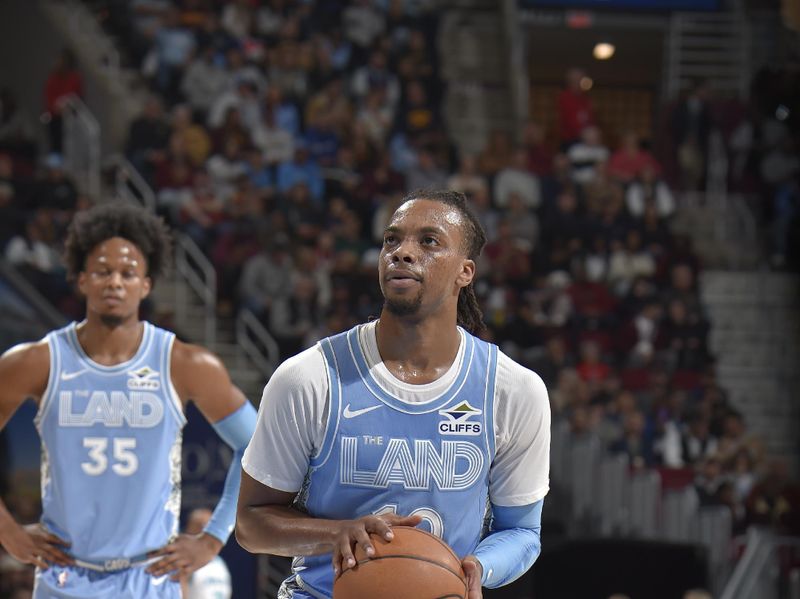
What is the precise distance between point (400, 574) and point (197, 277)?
32.0 feet

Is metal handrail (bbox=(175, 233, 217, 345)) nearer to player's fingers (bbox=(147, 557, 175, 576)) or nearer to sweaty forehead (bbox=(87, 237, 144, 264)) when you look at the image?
sweaty forehead (bbox=(87, 237, 144, 264))

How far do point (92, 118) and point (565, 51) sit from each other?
7879 mm

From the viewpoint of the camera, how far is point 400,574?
3344mm

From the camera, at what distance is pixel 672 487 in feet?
38.3

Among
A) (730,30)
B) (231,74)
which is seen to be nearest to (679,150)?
(730,30)

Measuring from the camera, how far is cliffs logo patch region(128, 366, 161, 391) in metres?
5.47

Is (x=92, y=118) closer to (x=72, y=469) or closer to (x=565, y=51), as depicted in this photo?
(x=565, y=51)

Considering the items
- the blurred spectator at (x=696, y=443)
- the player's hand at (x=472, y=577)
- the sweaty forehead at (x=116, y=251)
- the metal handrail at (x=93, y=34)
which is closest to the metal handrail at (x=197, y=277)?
the metal handrail at (x=93, y=34)

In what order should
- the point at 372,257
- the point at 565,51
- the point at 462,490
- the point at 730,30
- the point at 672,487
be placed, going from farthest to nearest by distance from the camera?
the point at 565,51 → the point at 730,30 → the point at 372,257 → the point at 672,487 → the point at 462,490

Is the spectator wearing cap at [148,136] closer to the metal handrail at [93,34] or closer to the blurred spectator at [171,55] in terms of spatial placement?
the blurred spectator at [171,55]

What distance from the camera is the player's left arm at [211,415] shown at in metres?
5.51

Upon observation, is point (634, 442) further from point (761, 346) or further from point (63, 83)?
point (63, 83)

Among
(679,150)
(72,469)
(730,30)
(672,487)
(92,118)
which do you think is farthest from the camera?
(730,30)

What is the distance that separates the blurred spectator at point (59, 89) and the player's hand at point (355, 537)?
12030 millimetres
